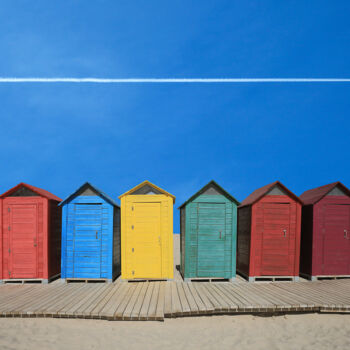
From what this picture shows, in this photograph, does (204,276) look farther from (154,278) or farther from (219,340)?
(219,340)

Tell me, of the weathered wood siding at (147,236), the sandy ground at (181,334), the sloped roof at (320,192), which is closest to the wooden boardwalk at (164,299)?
the sandy ground at (181,334)

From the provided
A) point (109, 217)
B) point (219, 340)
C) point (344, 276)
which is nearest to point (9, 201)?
point (109, 217)

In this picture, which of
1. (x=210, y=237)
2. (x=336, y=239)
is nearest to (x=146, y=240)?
(x=210, y=237)

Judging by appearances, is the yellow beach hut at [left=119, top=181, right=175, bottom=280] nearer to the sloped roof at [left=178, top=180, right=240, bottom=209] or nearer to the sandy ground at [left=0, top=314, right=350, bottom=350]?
the sloped roof at [left=178, top=180, right=240, bottom=209]

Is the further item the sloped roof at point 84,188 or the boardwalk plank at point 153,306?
the sloped roof at point 84,188

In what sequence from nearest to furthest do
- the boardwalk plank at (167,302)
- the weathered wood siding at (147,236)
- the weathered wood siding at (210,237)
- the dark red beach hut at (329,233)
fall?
the boardwalk plank at (167,302) < the weathered wood siding at (147,236) < the weathered wood siding at (210,237) < the dark red beach hut at (329,233)

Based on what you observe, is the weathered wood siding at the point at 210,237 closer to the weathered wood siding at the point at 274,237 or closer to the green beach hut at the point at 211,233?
the green beach hut at the point at 211,233

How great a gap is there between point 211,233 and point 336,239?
428cm

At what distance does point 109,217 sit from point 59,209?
2287 millimetres

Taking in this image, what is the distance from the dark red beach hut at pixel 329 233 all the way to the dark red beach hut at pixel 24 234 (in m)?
8.56

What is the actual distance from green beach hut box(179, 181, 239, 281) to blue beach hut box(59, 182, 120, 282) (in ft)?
7.96

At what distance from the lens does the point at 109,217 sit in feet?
26.3

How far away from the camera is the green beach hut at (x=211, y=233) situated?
802cm

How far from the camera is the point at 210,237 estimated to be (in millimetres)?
8070
